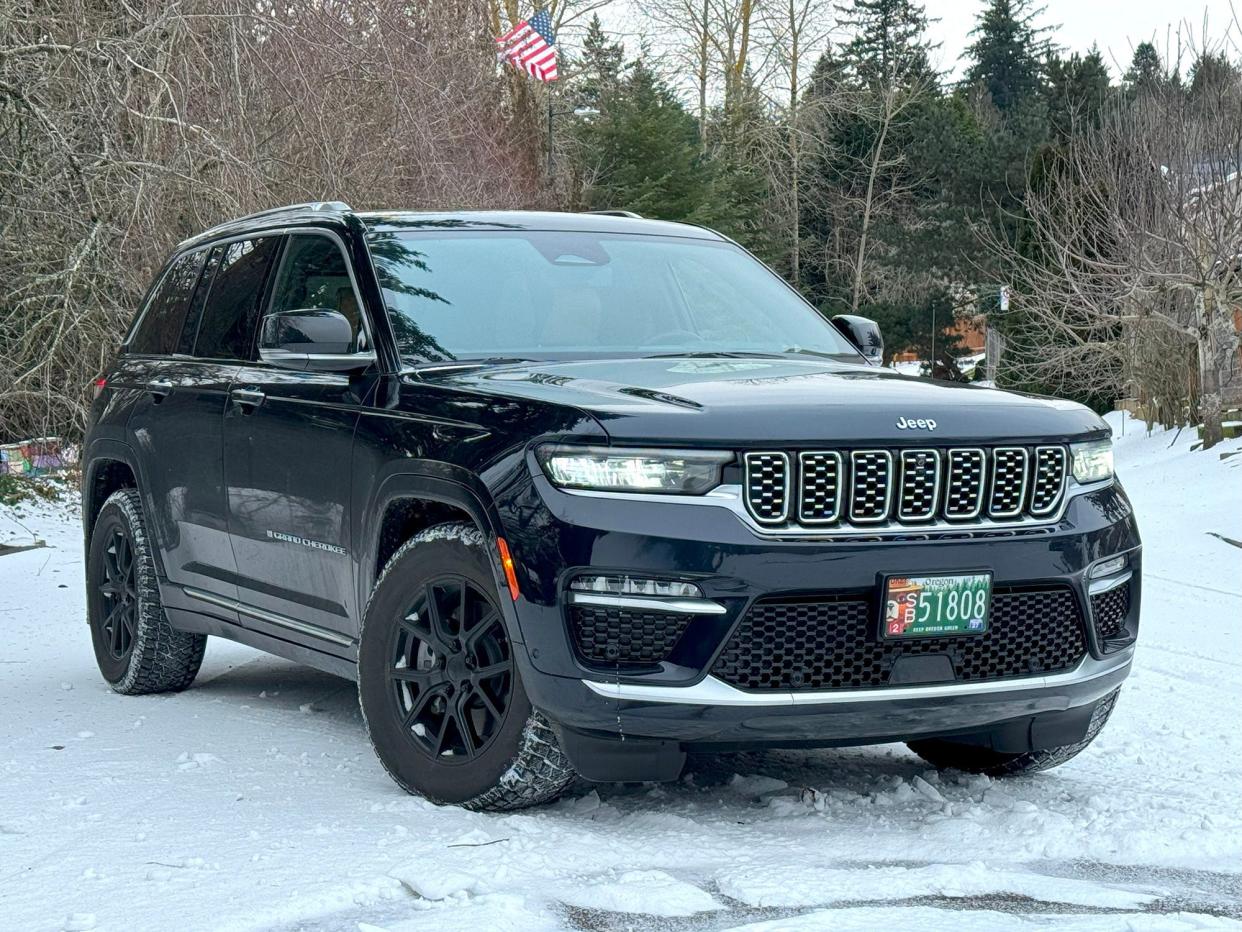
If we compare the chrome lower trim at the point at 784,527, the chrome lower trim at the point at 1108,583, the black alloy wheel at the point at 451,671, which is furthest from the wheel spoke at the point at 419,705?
the chrome lower trim at the point at 1108,583

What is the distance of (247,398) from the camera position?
6211 millimetres

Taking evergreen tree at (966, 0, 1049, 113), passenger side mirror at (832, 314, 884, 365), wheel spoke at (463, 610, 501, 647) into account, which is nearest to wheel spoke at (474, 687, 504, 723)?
wheel spoke at (463, 610, 501, 647)

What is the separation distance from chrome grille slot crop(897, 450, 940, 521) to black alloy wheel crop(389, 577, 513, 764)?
3.78ft

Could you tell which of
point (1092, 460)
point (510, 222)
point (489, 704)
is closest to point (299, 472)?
point (510, 222)

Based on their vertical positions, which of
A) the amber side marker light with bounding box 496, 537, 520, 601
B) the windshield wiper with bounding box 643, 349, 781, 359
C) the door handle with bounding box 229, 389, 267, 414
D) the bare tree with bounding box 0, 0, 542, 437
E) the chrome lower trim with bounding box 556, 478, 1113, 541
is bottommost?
the amber side marker light with bounding box 496, 537, 520, 601

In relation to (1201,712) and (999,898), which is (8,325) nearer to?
(1201,712)

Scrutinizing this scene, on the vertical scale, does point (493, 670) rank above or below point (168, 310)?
below

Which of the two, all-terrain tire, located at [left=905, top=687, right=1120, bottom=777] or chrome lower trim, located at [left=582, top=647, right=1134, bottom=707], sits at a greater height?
chrome lower trim, located at [left=582, top=647, right=1134, bottom=707]

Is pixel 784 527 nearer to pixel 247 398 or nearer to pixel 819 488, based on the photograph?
pixel 819 488

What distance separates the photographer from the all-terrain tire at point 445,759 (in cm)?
467

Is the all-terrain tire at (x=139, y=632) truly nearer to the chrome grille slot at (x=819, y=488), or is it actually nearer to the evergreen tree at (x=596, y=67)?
the chrome grille slot at (x=819, y=488)

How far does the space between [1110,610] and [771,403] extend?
4.14ft

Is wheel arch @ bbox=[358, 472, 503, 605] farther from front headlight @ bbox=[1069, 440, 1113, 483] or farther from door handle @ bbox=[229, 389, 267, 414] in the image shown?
front headlight @ bbox=[1069, 440, 1113, 483]

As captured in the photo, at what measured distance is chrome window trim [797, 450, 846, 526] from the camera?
14.5 ft
